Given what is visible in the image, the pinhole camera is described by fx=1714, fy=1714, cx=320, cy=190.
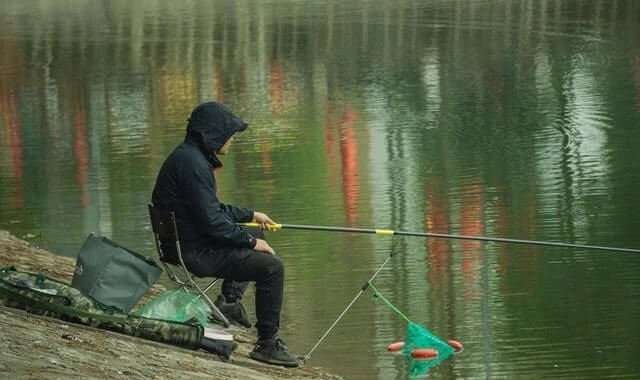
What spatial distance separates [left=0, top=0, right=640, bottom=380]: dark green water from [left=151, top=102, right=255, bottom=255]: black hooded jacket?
133 cm

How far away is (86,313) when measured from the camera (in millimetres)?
9250

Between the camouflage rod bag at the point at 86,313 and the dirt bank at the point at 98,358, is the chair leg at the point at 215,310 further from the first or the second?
the camouflage rod bag at the point at 86,313

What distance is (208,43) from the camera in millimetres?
39500

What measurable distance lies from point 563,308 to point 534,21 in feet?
97.5

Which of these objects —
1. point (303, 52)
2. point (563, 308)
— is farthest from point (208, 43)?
point (563, 308)

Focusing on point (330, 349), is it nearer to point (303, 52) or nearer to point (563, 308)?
point (563, 308)

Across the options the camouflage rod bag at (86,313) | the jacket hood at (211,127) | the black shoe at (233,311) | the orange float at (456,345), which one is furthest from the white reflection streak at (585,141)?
the camouflage rod bag at (86,313)

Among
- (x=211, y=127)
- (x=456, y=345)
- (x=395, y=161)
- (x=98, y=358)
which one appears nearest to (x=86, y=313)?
(x=98, y=358)

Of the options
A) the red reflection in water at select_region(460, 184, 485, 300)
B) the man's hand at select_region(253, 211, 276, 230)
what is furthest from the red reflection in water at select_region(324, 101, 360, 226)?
the man's hand at select_region(253, 211, 276, 230)

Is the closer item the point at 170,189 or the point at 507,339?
the point at 170,189

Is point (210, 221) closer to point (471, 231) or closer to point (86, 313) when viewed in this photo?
point (86, 313)

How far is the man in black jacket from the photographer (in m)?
9.27

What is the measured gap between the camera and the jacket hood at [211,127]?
9.40 m

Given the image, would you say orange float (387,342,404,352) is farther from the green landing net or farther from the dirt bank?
the dirt bank
